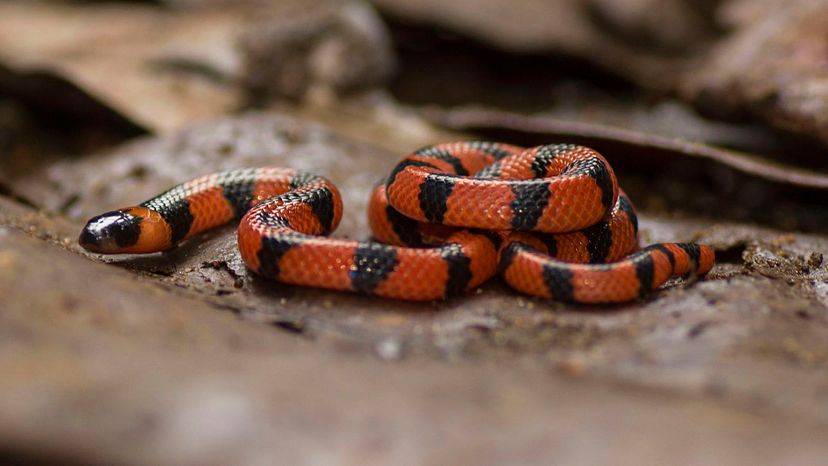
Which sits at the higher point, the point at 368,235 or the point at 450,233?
the point at 450,233

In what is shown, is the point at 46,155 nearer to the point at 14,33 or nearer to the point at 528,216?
the point at 14,33

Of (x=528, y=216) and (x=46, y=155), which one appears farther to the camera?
(x=46, y=155)

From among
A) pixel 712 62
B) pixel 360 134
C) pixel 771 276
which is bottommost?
pixel 360 134

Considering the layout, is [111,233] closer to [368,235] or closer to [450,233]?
[368,235]

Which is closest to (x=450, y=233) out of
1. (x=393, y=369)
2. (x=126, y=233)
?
(x=393, y=369)

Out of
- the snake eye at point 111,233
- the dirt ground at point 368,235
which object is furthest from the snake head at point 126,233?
the dirt ground at point 368,235

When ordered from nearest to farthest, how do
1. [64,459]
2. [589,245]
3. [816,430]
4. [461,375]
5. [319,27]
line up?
1. [64,459]
2. [816,430]
3. [461,375]
4. [589,245]
5. [319,27]

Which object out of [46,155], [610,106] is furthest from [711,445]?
[46,155]

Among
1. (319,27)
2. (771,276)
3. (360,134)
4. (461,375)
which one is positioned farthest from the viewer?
(319,27)
